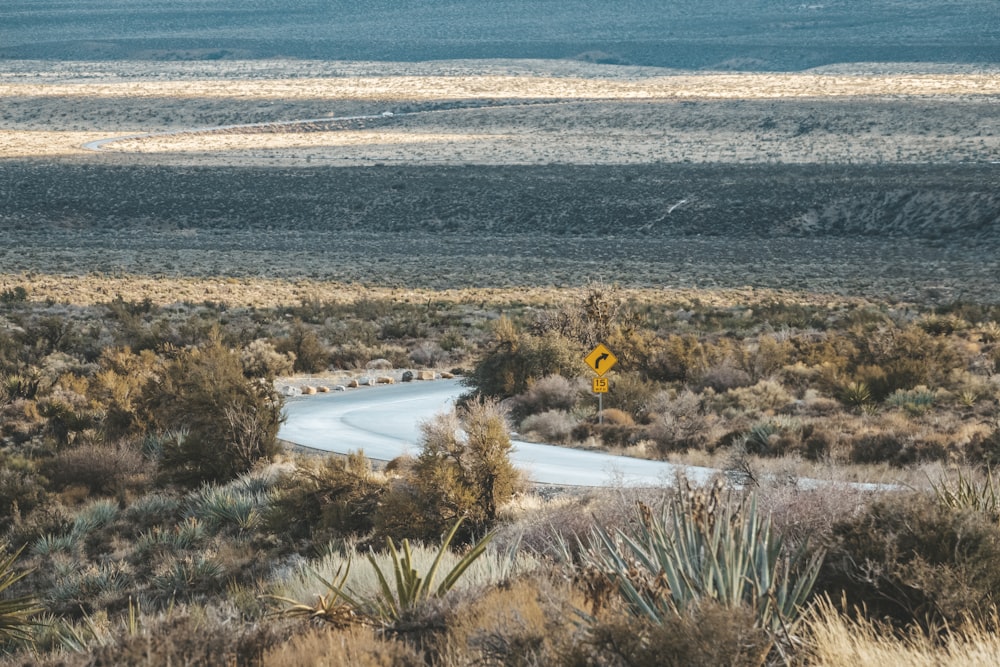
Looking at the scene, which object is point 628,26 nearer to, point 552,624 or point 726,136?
point 726,136

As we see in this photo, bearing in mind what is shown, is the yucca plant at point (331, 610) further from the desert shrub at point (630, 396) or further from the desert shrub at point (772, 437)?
the desert shrub at point (630, 396)

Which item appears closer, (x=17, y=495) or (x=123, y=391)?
(x=17, y=495)

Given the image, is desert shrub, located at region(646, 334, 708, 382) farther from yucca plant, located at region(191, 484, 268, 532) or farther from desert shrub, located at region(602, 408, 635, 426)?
yucca plant, located at region(191, 484, 268, 532)

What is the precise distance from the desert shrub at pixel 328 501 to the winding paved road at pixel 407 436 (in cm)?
142

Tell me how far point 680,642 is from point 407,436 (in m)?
12.4

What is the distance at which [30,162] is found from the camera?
76000 mm

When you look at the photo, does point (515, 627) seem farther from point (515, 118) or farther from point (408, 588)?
point (515, 118)

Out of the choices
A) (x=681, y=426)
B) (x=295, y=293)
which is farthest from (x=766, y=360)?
(x=295, y=293)

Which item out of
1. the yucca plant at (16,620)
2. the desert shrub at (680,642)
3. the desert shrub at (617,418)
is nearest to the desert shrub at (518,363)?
the desert shrub at (617,418)

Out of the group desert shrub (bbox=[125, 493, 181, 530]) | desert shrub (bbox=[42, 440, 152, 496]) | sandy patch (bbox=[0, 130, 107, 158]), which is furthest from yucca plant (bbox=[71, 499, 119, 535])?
sandy patch (bbox=[0, 130, 107, 158])

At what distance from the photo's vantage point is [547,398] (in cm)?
1975

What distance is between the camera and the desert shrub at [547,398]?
1945cm

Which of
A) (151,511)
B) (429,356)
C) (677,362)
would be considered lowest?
(429,356)

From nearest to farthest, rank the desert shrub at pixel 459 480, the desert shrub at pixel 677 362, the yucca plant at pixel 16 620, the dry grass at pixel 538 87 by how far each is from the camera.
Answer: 1. the yucca plant at pixel 16 620
2. the desert shrub at pixel 459 480
3. the desert shrub at pixel 677 362
4. the dry grass at pixel 538 87
